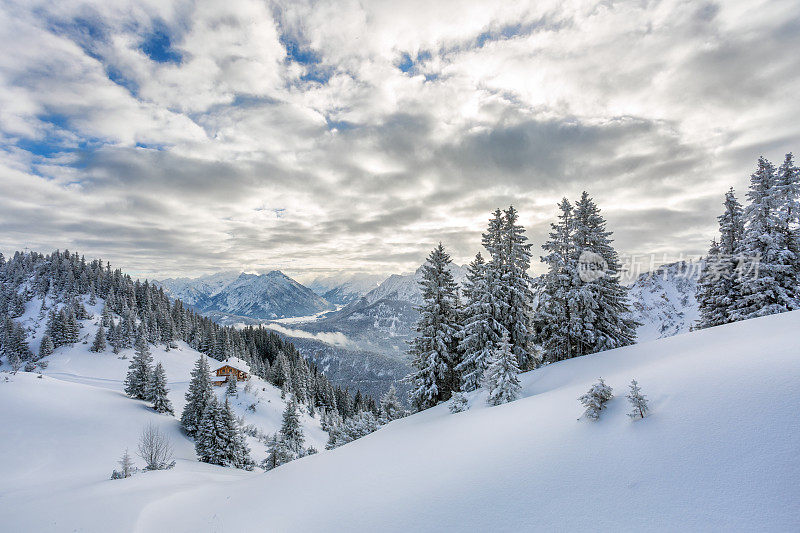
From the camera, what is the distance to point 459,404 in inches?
601

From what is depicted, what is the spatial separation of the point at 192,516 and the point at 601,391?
529 inches

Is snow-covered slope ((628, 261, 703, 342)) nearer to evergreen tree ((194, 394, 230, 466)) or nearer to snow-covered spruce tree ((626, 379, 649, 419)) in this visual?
evergreen tree ((194, 394, 230, 466))

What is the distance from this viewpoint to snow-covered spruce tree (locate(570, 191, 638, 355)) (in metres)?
22.7

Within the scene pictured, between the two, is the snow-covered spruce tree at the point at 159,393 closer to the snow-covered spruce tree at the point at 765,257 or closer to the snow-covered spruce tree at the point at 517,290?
the snow-covered spruce tree at the point at 517,290

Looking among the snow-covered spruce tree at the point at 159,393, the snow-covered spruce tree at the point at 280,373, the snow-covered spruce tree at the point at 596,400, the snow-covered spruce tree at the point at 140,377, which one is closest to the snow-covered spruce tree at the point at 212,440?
the snow-covered spruce tree at the point at 159,393

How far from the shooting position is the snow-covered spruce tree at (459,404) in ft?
49.6

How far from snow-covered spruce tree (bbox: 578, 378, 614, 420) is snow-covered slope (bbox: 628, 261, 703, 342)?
530 feet

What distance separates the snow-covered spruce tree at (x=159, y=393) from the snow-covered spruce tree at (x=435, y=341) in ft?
143

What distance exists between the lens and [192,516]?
1091 centimetres

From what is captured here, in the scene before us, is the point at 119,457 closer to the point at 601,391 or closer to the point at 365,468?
the point at 365,468

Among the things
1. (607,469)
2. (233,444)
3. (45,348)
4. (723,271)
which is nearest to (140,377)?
(233,444)

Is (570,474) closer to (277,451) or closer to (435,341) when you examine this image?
(435,341)

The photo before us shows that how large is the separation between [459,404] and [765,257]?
23863 millimetres

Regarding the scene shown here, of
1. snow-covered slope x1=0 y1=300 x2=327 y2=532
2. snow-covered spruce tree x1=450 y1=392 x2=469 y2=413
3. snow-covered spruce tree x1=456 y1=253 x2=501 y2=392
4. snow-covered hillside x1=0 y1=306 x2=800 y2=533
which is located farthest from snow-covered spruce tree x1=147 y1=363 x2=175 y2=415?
snow-covered spruce tree x1=450 y1=392 x2=469 y2=413
